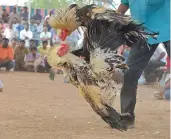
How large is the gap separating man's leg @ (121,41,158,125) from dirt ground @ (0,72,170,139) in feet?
0.89

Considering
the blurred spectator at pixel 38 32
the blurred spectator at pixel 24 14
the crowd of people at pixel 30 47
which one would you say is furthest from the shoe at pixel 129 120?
the blurred spectator at pixel 24 14

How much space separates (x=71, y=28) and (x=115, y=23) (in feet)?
1.42

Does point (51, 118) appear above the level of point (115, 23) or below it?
below

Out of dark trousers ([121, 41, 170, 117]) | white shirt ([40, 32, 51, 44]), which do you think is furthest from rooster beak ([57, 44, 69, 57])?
white shirt ([40, 32, 51, 44])

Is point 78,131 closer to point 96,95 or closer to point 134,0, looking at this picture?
point 96,95

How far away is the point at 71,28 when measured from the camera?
4.74 meters

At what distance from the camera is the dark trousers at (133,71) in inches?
227

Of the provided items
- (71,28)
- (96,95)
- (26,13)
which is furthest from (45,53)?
(26,13)

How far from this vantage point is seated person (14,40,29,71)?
16906 millimetres

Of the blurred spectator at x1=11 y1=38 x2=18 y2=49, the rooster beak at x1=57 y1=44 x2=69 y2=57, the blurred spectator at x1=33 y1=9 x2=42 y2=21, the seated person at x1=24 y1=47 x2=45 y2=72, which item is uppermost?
the rooster beak at x1=57 y1=44 x2=69 y2=57

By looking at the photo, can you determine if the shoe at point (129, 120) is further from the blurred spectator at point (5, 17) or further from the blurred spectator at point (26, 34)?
the blurred spectator at point (5, 17)

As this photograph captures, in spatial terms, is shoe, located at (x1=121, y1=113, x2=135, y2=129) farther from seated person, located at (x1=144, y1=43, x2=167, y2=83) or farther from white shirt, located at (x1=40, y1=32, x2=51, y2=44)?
white shirt, located at (x1=40, y1=32, x2=51, y2=44)

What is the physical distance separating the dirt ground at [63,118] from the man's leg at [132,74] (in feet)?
0.89

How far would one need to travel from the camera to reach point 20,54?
16969mm
